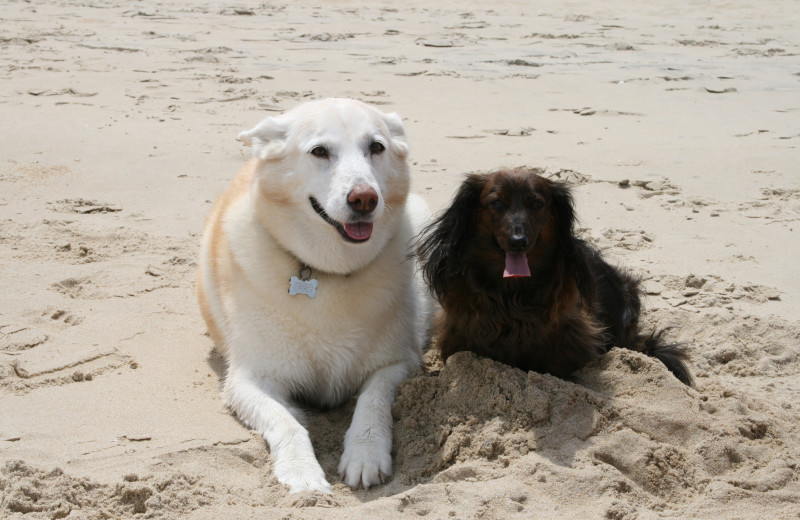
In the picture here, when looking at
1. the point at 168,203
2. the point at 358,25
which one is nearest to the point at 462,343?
the point at 168,203

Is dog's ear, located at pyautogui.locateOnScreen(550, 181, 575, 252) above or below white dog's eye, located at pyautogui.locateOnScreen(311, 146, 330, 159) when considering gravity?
below

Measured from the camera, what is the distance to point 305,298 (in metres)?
3.95

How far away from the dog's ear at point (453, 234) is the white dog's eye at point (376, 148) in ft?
1.31

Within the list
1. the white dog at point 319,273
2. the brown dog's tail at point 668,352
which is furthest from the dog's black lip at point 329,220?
the brown dog's tail at point 668,352

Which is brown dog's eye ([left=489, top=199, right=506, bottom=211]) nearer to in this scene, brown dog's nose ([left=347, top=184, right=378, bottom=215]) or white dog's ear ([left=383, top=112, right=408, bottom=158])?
brown dog's nose ([left=347, top=184, right=378, bottom=215])

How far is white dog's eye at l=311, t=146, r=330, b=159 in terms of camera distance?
150 inches

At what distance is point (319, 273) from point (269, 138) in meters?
0.67

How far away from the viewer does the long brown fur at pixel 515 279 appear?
3773 millimetres

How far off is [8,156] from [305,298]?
4.19 m

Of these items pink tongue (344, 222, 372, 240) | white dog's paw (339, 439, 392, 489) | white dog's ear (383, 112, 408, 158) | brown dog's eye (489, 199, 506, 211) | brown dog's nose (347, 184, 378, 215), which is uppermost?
white dog's ear (383, 112, 408, 158)

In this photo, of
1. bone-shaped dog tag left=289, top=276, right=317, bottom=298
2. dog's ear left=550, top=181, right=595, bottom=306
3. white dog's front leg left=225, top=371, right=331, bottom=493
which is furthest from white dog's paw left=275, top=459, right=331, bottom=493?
dog's ear left=550, top=181, right=595, bottom=306

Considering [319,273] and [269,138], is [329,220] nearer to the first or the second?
[319,273]

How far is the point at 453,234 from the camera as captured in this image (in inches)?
153

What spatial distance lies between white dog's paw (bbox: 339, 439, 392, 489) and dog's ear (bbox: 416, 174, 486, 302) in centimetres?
84
